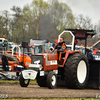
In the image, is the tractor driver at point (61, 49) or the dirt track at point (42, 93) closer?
the dirt track at point (42, 93)

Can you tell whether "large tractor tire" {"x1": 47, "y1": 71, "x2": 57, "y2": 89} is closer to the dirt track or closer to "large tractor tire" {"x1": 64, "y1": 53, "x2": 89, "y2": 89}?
"large tractor tire" {"x1": 64, "y1": 53, "x2": 89, "y2": 89}

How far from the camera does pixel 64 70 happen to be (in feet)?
32.3

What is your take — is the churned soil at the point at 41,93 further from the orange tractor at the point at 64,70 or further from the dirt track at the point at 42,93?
the orange tractor at the point at 64,70

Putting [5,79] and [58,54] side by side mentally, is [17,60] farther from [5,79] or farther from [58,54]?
[58,54]

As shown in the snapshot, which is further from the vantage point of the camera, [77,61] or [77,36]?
[77,36]

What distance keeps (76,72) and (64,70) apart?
0.43 meters

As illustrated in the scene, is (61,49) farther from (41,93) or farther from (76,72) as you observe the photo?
(41,93)

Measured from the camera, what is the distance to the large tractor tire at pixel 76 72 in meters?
9.73

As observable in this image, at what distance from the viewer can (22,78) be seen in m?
9.48

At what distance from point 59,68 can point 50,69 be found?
1.94 ft

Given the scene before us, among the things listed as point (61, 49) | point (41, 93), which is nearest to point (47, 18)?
point (61, 49)

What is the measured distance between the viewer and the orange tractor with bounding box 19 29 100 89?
929 centimetres

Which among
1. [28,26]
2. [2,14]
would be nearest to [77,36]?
[2,14]

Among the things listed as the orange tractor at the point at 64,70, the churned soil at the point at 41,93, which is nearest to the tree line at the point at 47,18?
the orange tractor at the point at 64,70
